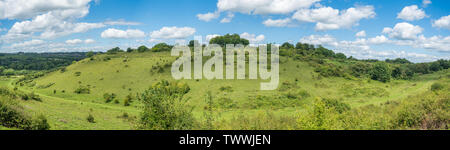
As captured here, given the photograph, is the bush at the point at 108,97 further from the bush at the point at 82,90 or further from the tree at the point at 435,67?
the tree at the point at 435,67

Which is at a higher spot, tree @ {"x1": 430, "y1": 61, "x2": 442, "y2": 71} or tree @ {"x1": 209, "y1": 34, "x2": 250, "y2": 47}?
tree @ {"x1": 209, "y1": 34, "x2": 250, "y2": 47}

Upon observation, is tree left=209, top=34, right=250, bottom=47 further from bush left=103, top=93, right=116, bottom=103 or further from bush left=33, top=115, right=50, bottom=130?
bush left=33, top=115, right=50, bottom=130

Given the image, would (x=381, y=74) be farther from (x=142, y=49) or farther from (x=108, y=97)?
(x=142, y=49)

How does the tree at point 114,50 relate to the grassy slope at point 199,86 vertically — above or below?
above

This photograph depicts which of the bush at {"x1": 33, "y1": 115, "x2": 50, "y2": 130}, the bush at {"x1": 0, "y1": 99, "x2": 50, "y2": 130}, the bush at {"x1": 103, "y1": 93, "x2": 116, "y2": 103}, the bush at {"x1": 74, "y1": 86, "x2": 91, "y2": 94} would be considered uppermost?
the bush at {"x1": 0, "y1": 99, "x2": 50, "y2": 130}

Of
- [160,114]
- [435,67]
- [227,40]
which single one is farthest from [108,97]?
[435,67]

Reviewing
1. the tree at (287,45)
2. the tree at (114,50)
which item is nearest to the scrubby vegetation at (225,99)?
the tree at (114,50)

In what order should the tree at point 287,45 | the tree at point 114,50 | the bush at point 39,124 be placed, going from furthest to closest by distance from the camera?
the tree at point 287,45
the tree at point 114,50
the bush at point 39,124

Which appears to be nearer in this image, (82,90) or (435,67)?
(82,90)

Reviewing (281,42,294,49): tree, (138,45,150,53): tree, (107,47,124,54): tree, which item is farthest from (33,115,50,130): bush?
(281,42,294,49): tree
